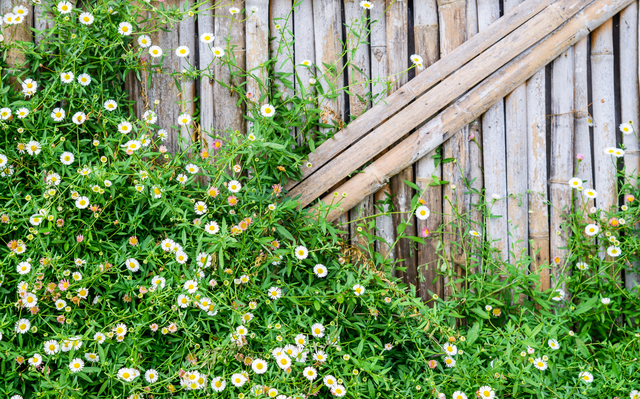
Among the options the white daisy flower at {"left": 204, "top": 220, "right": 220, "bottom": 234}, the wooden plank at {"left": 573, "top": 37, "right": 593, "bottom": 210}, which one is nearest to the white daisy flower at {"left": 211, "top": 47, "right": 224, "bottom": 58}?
the white daisy flower at {"left": 204, "top": 220, "right": 220, "bottom": 234}

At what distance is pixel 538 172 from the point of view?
2.62 metres

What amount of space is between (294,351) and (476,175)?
142 centimetres

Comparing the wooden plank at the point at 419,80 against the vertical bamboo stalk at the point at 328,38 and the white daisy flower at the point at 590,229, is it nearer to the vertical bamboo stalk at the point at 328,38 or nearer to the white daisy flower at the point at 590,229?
the vertical bamboo stalk at the point at 328,38

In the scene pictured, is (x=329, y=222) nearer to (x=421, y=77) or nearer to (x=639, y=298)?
(x=421, y=77)

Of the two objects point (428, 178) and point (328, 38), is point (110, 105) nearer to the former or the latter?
point (328, 38)

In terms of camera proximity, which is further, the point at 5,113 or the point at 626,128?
the point at 626,128

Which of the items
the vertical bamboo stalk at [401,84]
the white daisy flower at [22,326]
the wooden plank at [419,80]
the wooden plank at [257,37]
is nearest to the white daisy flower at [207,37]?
the wooden plank at [257,37]

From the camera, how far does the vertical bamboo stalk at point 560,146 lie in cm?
Result: 259

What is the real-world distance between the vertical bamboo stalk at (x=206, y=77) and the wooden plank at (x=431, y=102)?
64 centimetres

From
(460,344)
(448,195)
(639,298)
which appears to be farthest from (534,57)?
(460,344)

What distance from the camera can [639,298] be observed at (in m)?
2.44

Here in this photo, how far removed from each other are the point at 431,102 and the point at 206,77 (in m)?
1.28

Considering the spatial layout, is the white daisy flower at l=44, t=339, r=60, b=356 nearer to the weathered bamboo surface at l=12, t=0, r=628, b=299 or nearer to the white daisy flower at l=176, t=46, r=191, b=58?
the weathered bamboo surface at l=12, t=0, r=628, b=299

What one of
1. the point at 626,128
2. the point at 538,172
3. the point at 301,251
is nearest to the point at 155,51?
the point at 301,251
